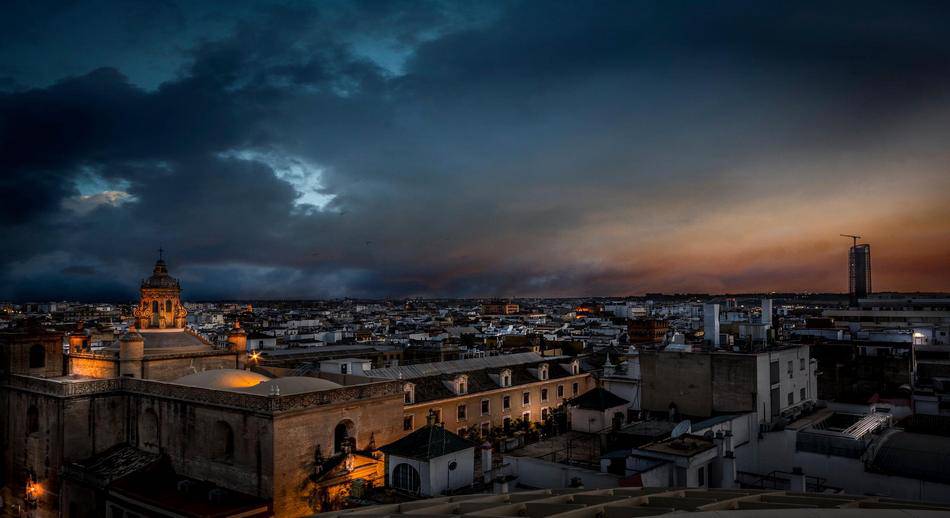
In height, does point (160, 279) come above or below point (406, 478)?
above

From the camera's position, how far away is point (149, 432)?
36.9 meters

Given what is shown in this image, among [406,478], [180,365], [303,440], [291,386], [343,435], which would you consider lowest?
[406,478]

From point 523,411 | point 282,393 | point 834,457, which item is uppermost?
point 282,393

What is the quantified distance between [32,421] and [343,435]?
2401 centimetres

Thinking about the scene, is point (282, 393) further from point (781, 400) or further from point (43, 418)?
point (781, 400)

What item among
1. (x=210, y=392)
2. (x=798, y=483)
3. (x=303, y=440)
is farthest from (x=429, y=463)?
(x=798, y=483)

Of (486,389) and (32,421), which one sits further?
(486,389)

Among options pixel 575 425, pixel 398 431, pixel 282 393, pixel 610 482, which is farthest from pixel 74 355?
pixel 610 482

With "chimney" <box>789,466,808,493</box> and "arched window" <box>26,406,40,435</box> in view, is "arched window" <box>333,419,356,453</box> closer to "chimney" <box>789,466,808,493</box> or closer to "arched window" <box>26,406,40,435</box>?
"chimney" <box>789,466,808,493</box>

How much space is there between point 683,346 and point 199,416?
29.5 m

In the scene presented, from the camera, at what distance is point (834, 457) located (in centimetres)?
2683

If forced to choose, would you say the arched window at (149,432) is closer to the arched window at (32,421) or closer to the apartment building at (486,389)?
the arched window at (32,421)

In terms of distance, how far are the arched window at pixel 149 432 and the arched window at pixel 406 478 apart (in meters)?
17.3

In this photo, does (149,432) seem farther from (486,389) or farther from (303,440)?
(486,389)
